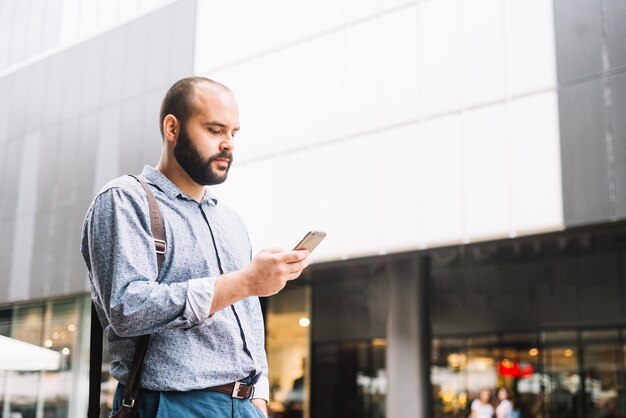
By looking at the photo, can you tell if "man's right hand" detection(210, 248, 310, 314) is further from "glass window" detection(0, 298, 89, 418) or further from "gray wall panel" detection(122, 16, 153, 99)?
"glass window" detection(0, 298, 89, 418)

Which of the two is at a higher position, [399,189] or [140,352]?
[399,189]

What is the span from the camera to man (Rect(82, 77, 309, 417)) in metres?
1.77

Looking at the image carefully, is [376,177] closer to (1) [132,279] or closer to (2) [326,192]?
(2) [326,192]

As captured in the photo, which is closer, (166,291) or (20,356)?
(166,291)

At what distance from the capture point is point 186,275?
1.97 metres

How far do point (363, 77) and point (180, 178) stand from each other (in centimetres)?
1149

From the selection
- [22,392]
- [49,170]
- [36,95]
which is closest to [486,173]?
[49,170]

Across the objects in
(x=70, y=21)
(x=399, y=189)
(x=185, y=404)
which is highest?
(x=70, y=21)

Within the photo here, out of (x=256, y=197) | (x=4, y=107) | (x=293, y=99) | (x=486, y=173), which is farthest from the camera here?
(x=4, y=107)

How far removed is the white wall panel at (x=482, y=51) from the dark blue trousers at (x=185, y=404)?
34.3ft

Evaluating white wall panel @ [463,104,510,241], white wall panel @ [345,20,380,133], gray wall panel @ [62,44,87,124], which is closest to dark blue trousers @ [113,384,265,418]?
white wall panel @ [463,104,510,241]

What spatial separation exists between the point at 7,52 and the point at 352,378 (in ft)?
40.5

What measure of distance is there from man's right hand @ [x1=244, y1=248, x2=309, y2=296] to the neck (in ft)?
1.49

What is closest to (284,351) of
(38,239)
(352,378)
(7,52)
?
(352,378)
